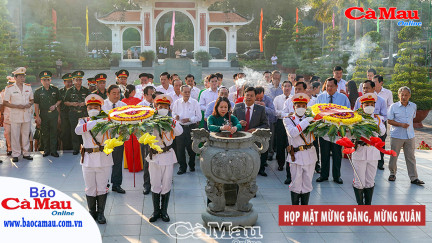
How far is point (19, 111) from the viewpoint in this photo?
922 centimetres

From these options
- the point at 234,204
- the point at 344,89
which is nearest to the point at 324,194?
the point at 234,204

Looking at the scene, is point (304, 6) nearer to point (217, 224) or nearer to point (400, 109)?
point (400, 109)

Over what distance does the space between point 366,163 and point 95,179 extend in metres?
3.73

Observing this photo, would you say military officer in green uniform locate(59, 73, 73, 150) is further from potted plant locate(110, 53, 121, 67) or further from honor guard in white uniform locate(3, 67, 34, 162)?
potted plant locate(110, 53, 121, 67)

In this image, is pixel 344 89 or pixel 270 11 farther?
pixel 270 11

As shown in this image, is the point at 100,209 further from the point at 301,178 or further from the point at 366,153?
the point at 366,153

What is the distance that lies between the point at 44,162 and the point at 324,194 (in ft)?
18.4

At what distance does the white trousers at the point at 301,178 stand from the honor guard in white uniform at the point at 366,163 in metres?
0.66

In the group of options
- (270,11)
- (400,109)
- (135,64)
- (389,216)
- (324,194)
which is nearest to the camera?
(389,216)

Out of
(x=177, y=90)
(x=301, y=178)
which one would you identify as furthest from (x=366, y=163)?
(x=177, y=90)

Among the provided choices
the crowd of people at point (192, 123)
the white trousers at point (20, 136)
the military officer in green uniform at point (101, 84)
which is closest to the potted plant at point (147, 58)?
the crowd of people at point (192, 123)

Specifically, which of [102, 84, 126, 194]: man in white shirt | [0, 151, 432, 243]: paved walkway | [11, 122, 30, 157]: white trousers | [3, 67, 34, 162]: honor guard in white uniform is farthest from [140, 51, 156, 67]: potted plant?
[102, 84, 126, 194]: man in white shirt

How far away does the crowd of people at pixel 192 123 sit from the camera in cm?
611

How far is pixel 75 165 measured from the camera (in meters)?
9.03
